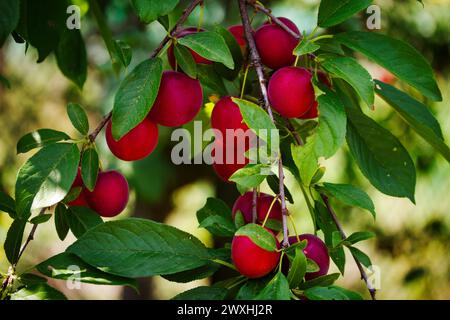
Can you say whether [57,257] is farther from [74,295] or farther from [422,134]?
[74,295]

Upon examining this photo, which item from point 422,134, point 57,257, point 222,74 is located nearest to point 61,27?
point 222,74

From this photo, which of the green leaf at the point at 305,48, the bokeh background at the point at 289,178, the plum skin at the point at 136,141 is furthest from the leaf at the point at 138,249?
the bokeh background at the point at 289,178

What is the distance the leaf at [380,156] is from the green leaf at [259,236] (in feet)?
0.70

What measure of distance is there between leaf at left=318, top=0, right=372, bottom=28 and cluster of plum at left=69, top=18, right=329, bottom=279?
0.04 metres

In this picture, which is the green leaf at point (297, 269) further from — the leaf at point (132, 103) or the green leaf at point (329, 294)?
the leaf at point (132, 103)

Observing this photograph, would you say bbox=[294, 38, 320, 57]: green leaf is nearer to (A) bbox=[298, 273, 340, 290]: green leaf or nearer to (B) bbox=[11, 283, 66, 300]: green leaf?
(A) bbox=[298, 273, 340, 290]: green leaf

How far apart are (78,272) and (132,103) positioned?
171 millimetres

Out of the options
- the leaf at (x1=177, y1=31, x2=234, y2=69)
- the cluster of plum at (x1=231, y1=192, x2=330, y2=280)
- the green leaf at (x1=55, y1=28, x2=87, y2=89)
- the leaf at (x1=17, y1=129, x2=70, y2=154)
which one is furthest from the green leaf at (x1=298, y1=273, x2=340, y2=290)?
the green leaf at (x1=55, y1=28, x2=87, y2=89)

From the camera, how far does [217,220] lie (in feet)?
2.11

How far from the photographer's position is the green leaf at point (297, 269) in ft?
1.76

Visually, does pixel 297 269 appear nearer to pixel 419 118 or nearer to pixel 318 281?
pixel 318 281

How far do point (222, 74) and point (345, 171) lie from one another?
122 cm

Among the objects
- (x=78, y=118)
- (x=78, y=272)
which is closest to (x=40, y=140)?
(x=78, y=118)

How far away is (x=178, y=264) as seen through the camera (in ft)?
2.09
